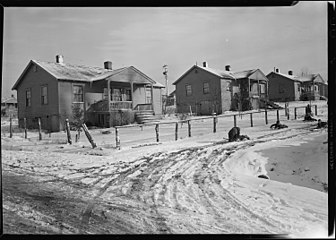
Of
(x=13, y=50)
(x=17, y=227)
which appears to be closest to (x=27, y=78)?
(x=13, y=50)

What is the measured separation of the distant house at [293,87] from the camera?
192 cm

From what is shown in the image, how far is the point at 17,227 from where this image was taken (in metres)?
1.64

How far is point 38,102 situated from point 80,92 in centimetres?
36

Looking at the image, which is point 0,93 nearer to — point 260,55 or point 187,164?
point 187,164

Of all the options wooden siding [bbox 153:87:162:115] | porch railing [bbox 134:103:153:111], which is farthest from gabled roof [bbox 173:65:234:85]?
porch railing [bbox 134:103:153:111]

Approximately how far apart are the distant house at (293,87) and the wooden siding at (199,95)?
1.55ft

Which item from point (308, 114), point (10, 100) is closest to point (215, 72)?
point (308, 114)

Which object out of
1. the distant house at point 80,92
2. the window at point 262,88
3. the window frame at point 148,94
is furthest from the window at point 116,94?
the window at point 262,88

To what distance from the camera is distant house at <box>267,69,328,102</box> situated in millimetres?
1918

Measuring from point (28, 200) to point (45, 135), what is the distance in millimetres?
544

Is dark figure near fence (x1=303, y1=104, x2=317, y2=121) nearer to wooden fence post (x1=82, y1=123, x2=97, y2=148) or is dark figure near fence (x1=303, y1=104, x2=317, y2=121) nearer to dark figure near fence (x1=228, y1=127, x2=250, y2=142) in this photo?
dark figure near fence (x1=228, y1=127, x2=250, y2=142)

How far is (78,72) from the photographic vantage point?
2.08 m

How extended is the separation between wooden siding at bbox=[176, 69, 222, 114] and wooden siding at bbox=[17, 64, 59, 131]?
1094mm

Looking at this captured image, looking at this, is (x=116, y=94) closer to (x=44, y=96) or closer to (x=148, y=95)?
(x=148, y=95)
